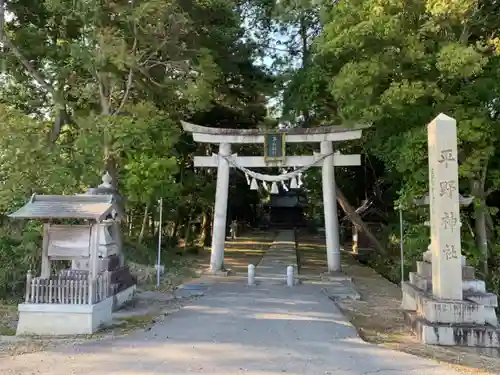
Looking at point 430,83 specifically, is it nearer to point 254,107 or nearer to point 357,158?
point 357,158

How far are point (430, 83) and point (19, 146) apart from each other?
11.5 metres

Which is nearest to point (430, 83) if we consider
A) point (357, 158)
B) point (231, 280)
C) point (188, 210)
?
point (357, 158)

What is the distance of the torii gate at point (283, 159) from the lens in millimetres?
16297

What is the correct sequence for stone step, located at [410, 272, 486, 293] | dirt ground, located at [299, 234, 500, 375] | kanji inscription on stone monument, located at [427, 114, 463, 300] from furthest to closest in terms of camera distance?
stone step, located at [410, 272, 486, 293], kanji inscription on stone monument, located at [427, 114, 463, 300], dirt ground, located at [299, 234, 500, 375]

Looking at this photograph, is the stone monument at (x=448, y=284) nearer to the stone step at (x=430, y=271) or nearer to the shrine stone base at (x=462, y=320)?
the shrine stone base at (x=462, y=320)

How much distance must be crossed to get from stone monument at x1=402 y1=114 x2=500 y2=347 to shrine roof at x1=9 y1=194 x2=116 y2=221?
6570 millimetres

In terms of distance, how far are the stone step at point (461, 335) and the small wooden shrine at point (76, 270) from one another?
244 inches

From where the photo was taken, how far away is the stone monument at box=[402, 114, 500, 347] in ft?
27.5

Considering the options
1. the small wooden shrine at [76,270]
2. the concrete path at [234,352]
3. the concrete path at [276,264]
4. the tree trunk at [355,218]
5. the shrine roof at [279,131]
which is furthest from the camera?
the tree trunk at [355,218]

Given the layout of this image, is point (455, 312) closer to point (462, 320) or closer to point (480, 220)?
point (462, 320)

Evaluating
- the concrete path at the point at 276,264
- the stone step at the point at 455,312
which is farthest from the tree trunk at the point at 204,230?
the stone step at the point at 455,312

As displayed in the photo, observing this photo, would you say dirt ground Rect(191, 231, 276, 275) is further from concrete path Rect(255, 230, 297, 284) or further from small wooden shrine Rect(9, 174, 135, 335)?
small wooden shrine Rect(9, 174, 135, 335)

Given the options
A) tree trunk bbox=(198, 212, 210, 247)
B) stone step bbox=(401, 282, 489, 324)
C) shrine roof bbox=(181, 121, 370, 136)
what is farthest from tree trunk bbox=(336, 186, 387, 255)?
stone step bbox=(401, 282, 489, 324)

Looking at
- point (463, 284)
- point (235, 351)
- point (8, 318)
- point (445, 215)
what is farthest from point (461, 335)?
point (8, 318)
